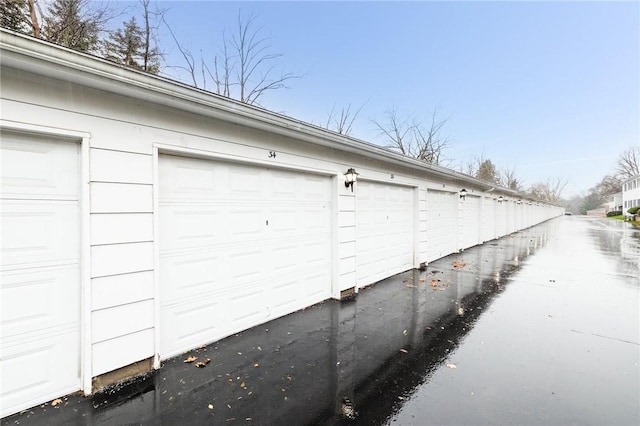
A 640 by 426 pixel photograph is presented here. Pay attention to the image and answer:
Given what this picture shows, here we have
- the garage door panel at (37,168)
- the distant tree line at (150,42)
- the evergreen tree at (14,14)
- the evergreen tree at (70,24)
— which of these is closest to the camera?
the garage door panel at (37,168)

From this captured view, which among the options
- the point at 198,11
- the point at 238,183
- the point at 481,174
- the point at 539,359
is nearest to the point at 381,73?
the point at 198,11

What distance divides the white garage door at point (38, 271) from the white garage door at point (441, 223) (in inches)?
305

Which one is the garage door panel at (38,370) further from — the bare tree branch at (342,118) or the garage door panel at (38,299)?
the bare tree branch at (342,118)

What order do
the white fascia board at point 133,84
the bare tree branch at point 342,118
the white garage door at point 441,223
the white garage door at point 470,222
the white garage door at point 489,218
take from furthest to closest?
1. the bare tree branch at point 342,118
2. the white garage door at point 489,218
3. the white garage door at point 470,222
4. the white garage door at point 441,223
5. the white fascia board at point 133,84

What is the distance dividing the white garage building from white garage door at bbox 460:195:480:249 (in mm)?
7610

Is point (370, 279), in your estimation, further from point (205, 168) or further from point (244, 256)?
point (205, 168)

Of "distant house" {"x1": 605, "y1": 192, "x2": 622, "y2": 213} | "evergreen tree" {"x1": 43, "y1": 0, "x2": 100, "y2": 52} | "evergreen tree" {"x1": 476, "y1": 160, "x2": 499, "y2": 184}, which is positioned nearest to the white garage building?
"evergreen tree" {"x1": 43, "y1": 0, "x2": 100, "y2": 52}

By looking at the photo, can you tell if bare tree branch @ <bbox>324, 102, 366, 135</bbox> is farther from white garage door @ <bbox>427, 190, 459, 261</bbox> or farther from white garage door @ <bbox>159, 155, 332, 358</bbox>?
white garage door @ <bbox>159, 155, 332, 358</bbox>

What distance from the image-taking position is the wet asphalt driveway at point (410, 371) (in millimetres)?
2139

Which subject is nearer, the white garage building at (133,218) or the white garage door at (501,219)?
the white garage building at (133,218)

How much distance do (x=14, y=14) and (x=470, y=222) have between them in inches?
582

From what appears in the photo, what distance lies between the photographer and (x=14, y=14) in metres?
6.29

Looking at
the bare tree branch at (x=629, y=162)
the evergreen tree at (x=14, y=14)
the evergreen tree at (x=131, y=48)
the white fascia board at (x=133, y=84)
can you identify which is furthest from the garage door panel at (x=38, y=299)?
the bare tree branch at (x=629, y=162)

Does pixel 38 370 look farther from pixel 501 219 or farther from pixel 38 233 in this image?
pixel 501 219
